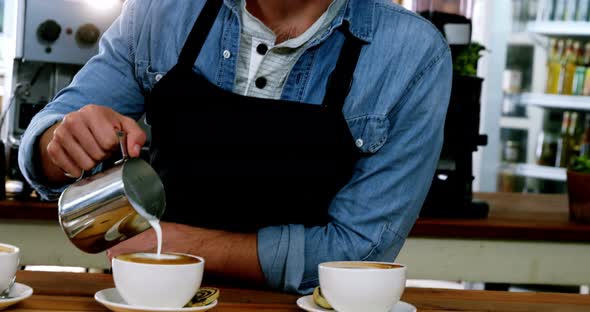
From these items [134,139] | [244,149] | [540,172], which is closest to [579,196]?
[244,149]

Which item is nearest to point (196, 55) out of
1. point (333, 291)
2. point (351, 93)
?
point (351, 93)

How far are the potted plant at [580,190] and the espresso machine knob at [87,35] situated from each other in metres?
1.52

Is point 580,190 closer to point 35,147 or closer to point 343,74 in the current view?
point 343,74

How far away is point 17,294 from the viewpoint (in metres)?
1.18

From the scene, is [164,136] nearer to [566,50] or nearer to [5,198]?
[5,198]

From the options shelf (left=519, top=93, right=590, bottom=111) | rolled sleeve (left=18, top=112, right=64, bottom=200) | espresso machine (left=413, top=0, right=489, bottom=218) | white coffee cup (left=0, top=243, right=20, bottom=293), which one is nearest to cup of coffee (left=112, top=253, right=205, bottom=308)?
white coffee cup (left=0, top=243, right=20, bottom=293)

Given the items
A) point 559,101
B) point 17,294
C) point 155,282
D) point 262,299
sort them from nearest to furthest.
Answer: point 155,282
point 17,294
point 262,299
point 559,101

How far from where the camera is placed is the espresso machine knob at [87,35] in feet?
8.80

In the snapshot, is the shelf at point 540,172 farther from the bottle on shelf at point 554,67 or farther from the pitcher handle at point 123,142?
the pitcher handle at point 123,142

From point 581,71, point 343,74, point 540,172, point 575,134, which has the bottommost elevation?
point 540,172

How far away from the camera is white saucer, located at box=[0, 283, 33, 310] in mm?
1117

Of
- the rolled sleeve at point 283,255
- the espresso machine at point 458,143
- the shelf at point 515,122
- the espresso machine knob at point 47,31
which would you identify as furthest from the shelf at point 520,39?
the rolled sleeve at point 283,255

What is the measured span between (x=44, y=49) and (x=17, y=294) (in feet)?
5.35

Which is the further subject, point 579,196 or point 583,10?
point 583,10
